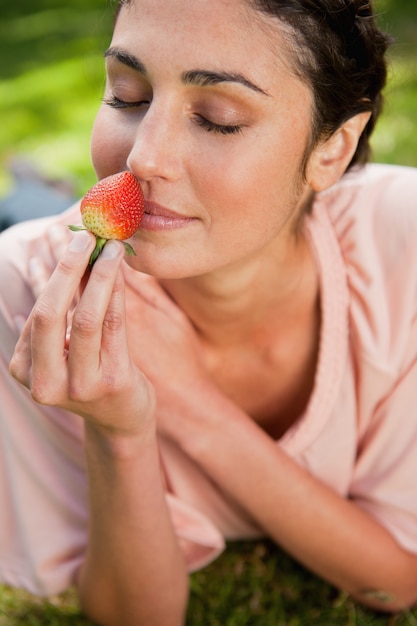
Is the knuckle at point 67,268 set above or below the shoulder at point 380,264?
above

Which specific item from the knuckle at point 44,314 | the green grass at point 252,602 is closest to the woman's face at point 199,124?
the knuckle at point 44,314

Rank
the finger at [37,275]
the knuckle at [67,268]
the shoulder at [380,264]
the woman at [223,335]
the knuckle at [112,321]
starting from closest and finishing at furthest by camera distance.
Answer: the knuckle at [67,268]
the knuckle at [112,321]
the woman at [223,335]
the finger at [37,275]
the shoulder at [380,264]

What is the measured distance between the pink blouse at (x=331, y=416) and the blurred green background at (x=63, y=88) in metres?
1.67

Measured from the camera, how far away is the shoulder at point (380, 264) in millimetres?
2666

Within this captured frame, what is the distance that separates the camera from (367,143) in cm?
268

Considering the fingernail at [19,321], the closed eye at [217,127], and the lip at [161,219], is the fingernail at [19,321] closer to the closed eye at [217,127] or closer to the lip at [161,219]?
the lip at [161,219]

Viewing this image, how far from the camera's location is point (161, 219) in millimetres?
2109

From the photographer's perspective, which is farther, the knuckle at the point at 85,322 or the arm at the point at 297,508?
the arm at the point at 297,508

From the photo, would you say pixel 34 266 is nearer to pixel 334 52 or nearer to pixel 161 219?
pixel 161 219

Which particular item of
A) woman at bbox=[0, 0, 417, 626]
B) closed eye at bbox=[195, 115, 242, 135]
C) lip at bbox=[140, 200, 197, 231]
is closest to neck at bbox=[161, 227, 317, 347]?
woman at bbox=[0, 0, 417, 626]

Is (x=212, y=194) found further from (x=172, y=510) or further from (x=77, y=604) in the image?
(x=77, y=604)

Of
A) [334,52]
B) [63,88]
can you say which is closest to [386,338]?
[334,52]

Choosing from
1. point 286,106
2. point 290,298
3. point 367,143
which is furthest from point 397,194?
point 286,106

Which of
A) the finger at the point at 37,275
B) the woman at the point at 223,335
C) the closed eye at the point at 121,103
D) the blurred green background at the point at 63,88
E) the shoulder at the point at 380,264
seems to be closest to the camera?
the woman at the point at 223,335
